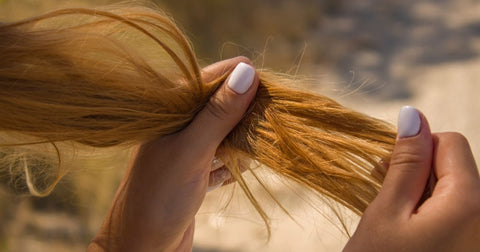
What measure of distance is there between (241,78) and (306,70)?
3226 mm

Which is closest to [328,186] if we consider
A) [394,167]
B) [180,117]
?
[394,167]

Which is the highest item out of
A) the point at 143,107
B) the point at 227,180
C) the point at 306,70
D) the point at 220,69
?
the point at 220,69

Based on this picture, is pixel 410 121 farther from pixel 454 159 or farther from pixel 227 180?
pixel 227 180

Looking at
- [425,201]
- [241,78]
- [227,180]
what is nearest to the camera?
[425,201]

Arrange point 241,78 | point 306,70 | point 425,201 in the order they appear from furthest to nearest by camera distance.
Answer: point 306,70 < point 241,78 < point 425,201

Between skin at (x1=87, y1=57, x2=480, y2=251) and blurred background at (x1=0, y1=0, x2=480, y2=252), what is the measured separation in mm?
382

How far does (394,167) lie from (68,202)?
270cm

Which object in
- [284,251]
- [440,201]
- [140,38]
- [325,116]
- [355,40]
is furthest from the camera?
[355,40]

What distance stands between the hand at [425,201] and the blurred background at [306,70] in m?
0.91

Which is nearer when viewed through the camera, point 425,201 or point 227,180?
point 425,201

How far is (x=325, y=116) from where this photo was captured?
3.77ft

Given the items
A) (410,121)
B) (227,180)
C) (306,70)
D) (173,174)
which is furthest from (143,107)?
(306,70)

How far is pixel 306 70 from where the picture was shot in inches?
168

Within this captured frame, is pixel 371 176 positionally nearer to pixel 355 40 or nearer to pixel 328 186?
pixel 328 186
